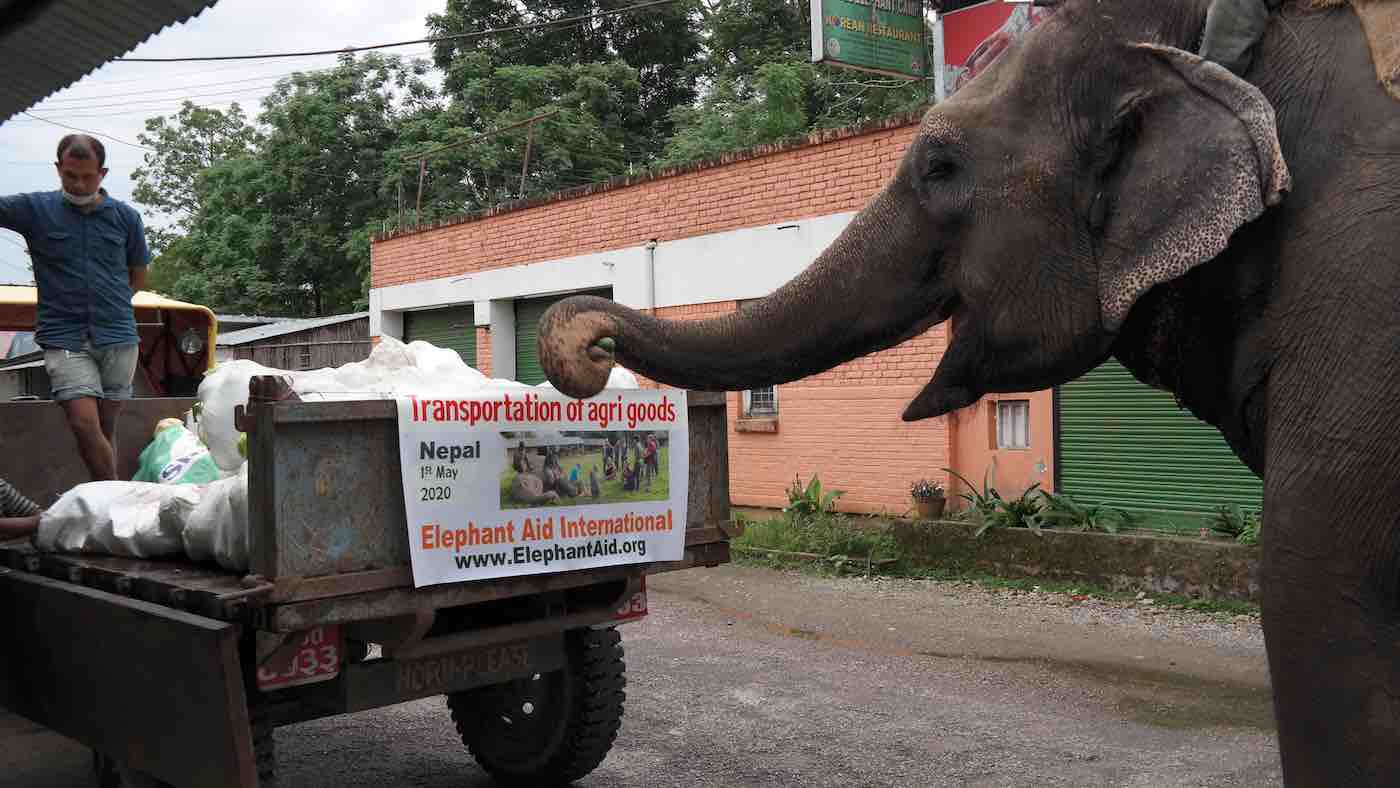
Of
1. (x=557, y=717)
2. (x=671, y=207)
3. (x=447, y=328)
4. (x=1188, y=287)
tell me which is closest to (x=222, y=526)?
(x=557, y=717)

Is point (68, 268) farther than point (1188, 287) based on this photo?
Yes

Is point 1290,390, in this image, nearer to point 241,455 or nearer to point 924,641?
point 241,455

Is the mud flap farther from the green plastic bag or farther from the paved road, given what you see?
the paved road

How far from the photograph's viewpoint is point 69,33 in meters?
6.55

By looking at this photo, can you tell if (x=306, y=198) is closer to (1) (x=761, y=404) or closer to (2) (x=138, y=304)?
(1) (x=761, y=404)

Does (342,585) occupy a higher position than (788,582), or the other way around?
(342,585)

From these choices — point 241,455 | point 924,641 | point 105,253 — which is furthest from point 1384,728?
point 924,641

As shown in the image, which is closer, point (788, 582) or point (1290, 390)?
point (1290, 390)

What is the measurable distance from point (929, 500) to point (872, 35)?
5.44 metres

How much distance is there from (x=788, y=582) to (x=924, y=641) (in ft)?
8.15

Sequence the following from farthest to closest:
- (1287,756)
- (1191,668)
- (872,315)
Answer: (1191,668)
(872,315)
(1287,756)

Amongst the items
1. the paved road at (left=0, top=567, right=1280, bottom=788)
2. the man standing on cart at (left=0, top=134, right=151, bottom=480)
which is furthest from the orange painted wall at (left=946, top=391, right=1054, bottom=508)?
the man standing on cart at (left=0, top=134, right=151, bottom=480)

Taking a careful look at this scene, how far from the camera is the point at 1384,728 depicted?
6.09 ft

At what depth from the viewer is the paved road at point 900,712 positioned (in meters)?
5.36
